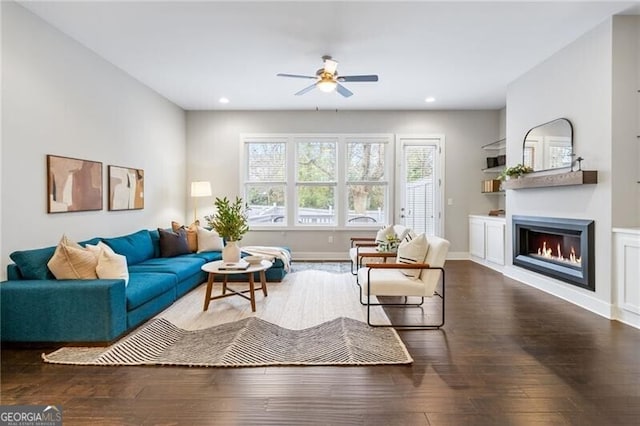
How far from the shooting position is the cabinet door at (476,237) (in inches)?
253

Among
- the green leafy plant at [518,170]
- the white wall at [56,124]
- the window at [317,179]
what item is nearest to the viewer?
the white wall at [56,124]

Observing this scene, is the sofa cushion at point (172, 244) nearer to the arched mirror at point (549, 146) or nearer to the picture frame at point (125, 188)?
the picture frame at point (125, 188)

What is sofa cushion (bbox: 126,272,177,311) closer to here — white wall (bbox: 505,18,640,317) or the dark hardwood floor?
the dark hardwood floor

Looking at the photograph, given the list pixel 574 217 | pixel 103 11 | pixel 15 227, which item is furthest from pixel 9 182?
pixel 574 217

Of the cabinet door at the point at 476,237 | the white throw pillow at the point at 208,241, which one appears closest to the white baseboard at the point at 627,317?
the cabinet door at the point at 476,237

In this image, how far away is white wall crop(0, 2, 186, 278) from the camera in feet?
10.0

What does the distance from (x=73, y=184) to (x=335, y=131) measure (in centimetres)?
467

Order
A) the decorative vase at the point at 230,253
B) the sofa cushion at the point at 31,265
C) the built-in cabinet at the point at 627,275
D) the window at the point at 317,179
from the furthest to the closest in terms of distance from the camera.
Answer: the window at the point at 317,179, the decorative vase at the point at 230,253, the built-in cabinet at the point at 627,275, the sofa cushion at the point at 31,265

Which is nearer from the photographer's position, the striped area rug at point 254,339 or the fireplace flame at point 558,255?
the striped area rug at point 254,339

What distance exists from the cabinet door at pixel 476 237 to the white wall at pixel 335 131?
0.15 m

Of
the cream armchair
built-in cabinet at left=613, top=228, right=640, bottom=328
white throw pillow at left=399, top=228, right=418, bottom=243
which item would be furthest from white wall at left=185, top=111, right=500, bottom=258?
the cream armchair

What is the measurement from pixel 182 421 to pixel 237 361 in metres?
0.67

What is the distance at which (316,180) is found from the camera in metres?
7.10

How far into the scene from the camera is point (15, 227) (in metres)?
3.10
